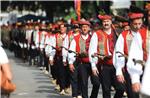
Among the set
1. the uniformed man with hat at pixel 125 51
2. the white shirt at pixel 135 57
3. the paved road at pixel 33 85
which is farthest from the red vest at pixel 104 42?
the paved road at pixel 33 85

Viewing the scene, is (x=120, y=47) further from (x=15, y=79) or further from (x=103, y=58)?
(x=15, y=79)

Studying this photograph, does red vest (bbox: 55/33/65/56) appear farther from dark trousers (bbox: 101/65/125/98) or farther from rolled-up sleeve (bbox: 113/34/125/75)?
rolled-up sleeve (bbox: 113/34/125/75)

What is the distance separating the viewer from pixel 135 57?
6.87 metres

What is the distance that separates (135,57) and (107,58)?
344 centimetres

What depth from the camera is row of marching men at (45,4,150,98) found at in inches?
277

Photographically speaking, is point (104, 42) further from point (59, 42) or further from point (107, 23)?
point (59, 42)

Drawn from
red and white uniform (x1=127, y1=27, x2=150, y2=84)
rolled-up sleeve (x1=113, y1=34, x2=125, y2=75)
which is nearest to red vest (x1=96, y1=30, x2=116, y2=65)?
rolled-up sleeve (x1=113, y1=34, x2=125, y2=75)

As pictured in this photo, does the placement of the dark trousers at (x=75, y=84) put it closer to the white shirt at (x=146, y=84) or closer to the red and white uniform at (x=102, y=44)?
the red and white uniform at (x=102, y=44)

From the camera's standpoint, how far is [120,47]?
9008 mm

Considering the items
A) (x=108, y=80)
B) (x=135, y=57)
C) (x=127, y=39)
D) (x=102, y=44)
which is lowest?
(x=108, y=80)

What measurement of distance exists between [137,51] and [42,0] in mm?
40659

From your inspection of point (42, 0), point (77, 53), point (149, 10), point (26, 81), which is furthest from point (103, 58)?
point (42, 0)

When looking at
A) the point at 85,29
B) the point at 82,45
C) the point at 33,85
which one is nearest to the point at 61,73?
the point at 33,85

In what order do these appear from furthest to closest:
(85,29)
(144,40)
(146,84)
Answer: (85,29), (144,40), (146,84)
